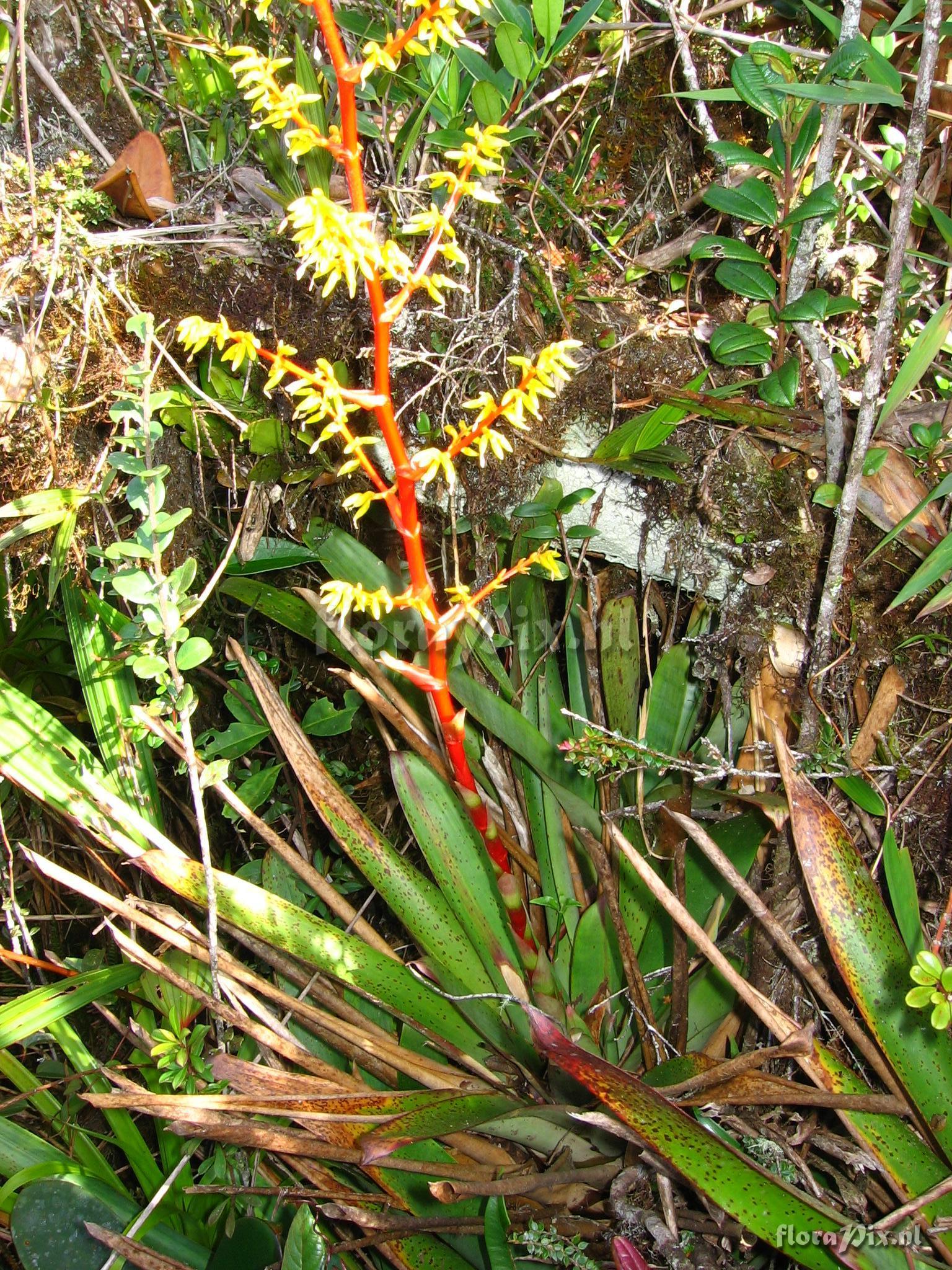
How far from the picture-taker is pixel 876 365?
1039 millimetres

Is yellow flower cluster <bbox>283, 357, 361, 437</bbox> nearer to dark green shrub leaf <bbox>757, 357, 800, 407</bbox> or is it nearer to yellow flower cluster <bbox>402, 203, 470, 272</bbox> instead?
yellow flower cluster <bbox>402, 203, 470, 272</bbox>

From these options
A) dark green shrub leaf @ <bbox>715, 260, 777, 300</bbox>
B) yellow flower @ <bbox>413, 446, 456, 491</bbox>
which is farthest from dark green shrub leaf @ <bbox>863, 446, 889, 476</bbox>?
yellow flower @ <bbox>413, 446, 456, 491</bbox>

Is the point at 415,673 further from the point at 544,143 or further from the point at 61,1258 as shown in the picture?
the point at 544,143

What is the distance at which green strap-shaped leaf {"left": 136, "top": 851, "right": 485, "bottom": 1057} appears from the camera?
3.57ft

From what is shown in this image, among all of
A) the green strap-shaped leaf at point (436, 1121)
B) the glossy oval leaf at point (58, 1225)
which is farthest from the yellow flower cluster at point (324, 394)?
the glossy oval leaf at point (58, 1225)

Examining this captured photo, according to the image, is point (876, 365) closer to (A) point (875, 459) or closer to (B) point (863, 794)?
(A) point (875, 459)

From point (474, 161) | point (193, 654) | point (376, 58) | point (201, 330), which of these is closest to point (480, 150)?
point (474, 161)

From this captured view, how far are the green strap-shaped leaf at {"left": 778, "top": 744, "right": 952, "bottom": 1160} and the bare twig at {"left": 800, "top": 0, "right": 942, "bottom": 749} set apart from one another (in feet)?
0.67

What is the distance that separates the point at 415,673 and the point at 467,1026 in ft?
1.87

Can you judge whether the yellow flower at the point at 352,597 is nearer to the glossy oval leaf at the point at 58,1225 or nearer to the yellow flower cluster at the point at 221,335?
the yellow flower cluster at the point at 221,335

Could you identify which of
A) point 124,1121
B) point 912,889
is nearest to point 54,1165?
point 124,1121

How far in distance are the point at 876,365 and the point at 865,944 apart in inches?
28.7

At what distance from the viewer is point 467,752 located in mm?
1330

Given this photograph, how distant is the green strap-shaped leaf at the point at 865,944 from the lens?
978 mm
